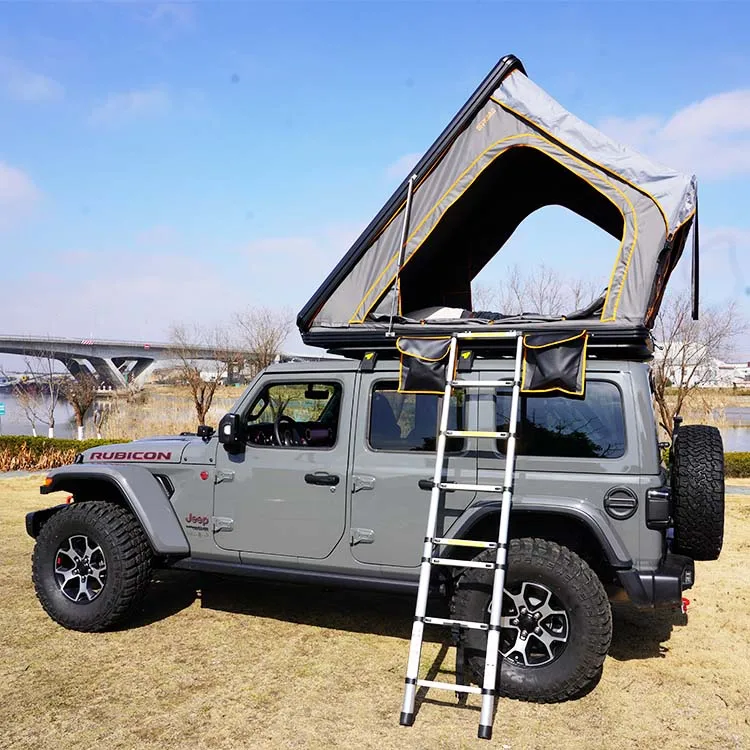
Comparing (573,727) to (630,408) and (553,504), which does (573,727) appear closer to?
(553,504)

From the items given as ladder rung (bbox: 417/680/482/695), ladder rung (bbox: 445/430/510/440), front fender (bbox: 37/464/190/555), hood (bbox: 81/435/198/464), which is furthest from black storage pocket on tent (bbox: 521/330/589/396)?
front fender (bbox: 37/464/190/555)

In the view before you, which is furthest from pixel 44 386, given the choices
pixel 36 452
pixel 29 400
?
pixel 36 452

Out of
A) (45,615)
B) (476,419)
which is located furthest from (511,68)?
(45,615)

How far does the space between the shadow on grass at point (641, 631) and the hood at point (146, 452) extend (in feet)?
11.4

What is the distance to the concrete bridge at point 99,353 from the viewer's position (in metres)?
39.7

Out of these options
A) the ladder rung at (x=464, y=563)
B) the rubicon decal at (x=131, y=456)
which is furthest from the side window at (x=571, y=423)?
the rubicon decal at (x=131, y=456)

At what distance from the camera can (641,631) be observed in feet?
19.0

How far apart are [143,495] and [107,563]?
21.7 inches

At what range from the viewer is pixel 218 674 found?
15.7ft

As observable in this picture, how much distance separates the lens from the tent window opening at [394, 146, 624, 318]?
5848 millimetres

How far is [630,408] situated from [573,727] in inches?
74.0

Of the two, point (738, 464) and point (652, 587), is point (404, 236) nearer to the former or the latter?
point (652, 587)

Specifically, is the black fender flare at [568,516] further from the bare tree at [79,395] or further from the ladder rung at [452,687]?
the bare tree at [79,395]

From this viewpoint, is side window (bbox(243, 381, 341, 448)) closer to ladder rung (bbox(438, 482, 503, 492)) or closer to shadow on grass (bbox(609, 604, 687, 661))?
ladder rung (bbox(438, 482, 503, 492))
